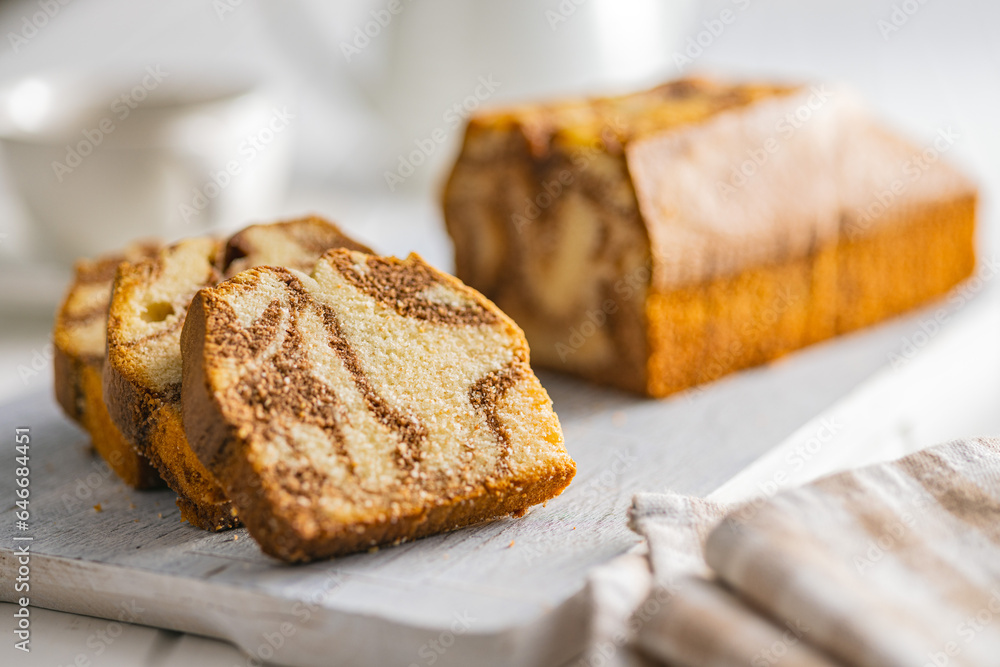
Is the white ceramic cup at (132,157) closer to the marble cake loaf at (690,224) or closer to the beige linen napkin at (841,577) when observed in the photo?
the marble cake loaf at (690,224)

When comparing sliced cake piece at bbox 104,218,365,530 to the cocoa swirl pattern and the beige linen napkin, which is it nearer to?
the cocoa swirl pattern

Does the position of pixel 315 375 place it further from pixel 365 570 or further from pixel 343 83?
pixel 343 83

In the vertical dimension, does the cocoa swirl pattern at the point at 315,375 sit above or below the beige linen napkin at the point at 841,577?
above

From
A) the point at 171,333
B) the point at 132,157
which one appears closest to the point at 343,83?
the point at 132,157

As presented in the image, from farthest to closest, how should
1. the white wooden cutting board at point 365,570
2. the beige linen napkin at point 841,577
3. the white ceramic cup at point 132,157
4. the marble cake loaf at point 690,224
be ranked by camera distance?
1. the white ceramic cup at point 132,157
2. the marble cake loaf at point 690,224
3. the white wooden cutting board at point 365,570
4. the beige linen napkin at point 841,577

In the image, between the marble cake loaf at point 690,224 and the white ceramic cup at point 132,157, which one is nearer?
the marble cake loaf at point 690,224

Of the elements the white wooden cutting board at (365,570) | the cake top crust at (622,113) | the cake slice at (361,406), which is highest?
the cake top crust at (622,113)

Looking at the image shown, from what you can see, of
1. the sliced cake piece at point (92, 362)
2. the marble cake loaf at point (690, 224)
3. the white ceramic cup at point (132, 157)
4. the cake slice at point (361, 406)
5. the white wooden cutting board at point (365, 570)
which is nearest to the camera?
the white wooden cutting board at point (365, 570)

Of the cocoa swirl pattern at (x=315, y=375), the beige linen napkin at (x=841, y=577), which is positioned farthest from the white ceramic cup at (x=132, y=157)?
the beige linen napkin at (x=841, y=577)
